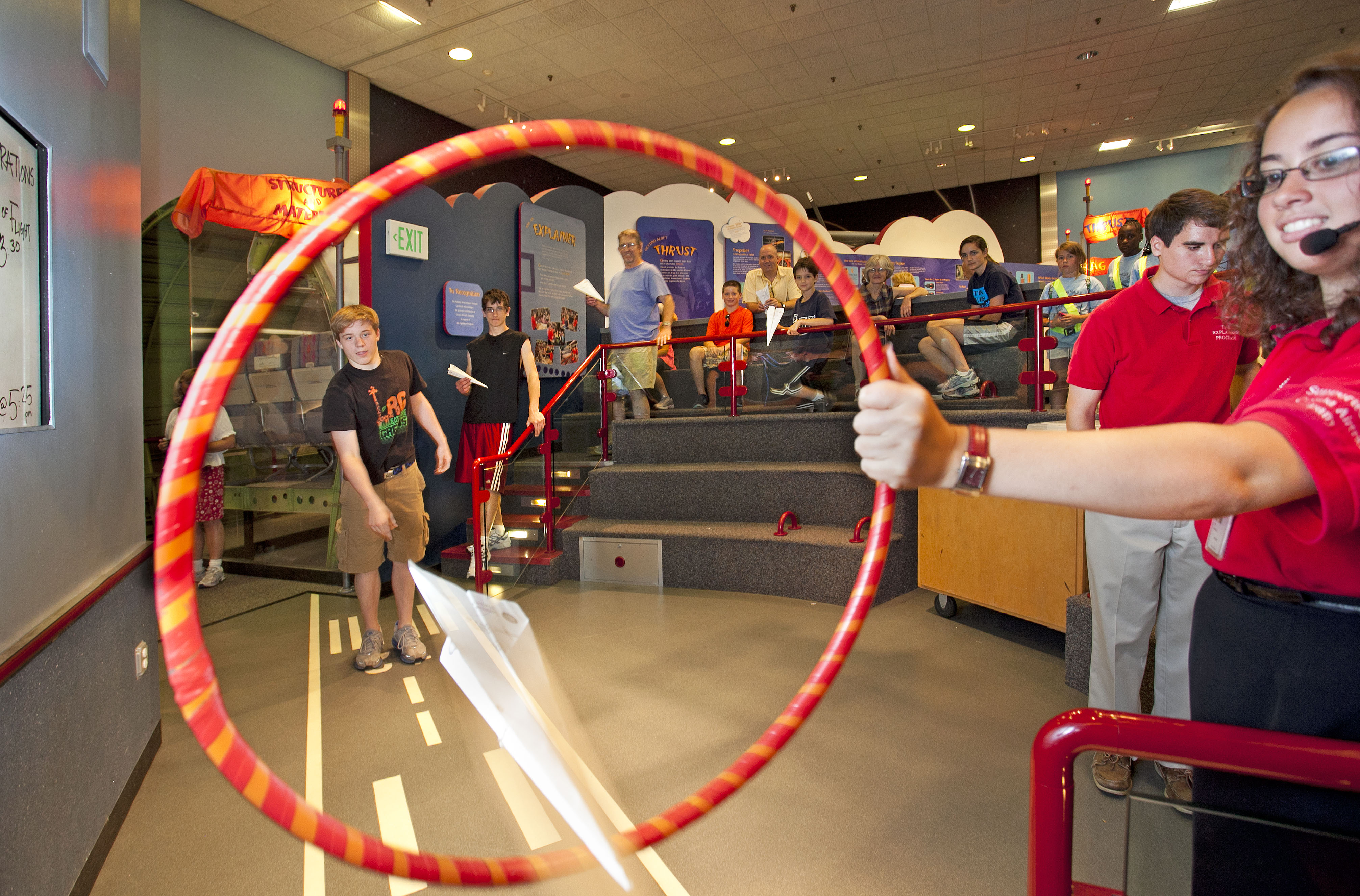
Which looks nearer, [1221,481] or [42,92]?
[1221,481]

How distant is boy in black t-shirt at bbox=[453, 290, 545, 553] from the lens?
4.23 metres

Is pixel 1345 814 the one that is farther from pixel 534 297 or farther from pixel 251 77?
pixel 251 77

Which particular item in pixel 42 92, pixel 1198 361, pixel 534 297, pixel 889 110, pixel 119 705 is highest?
pixel 889 110

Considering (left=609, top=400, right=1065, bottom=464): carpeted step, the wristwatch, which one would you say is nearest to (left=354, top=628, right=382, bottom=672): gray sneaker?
(left=609, top=400, right=1065, bottom=464): carpeted step

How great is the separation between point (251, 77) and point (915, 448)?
7855 mm

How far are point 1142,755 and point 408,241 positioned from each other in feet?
18.1

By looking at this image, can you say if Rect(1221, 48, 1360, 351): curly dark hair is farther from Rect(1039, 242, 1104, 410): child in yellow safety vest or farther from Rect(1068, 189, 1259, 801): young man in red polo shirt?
Rect(1039, 242, 1104, 410): child in yellow safety vest

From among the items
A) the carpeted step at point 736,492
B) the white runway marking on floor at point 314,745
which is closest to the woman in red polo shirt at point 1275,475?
the white runway marking on floor at point 314,745

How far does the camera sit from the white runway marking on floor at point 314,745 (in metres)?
1.85

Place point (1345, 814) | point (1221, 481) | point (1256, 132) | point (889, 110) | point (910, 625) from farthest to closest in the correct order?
point (889, 110), point (910, 625), point (1256, 132), point (1345, 814), point (1221, 481)

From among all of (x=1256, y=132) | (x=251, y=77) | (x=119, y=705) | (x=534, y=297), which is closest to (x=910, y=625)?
(x=1256, y=132)

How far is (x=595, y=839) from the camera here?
3.92ft

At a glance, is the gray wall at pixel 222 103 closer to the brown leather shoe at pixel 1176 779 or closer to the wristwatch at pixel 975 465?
the wristwatch at pixel 975 465

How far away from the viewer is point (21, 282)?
1.54m
